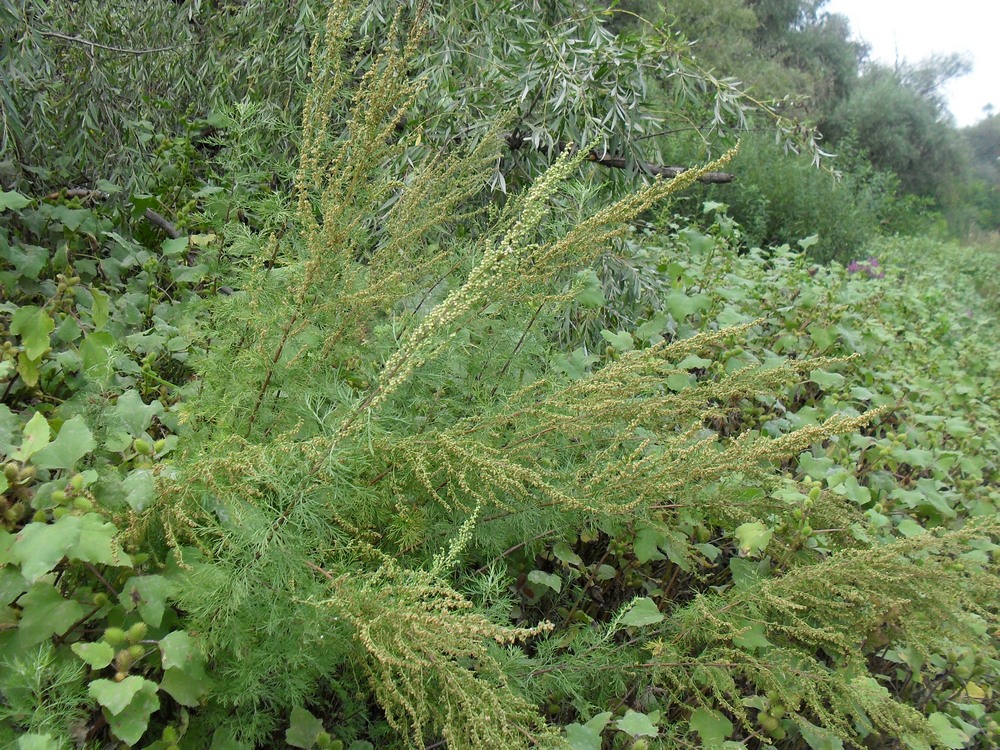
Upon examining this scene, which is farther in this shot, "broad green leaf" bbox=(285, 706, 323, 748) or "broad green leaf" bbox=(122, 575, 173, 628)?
"broad green leaf" bbox=(285, 706, 323, 748)

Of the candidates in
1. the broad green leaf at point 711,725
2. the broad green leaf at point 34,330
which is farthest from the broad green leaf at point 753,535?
the broad green leaf at point 34,330

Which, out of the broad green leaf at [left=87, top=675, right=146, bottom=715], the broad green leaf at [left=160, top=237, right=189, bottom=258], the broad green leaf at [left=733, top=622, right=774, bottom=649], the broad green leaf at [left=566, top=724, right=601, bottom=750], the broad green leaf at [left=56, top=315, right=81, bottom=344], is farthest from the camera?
the broad green leaf at [left=160, top=237, right=189, bottom=258]

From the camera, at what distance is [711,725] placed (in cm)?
161

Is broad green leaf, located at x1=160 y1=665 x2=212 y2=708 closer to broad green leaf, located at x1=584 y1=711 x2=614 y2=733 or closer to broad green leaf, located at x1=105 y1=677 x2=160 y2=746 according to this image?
broad green leaf, located at x1=105 y1=677 x2=160 y2=746


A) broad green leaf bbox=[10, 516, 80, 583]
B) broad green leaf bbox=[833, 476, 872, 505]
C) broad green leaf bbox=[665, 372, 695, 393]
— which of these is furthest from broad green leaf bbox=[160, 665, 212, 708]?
broad green leaf bbox=[833, 476, 872, 505]

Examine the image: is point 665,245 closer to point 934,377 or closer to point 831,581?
point 934,377

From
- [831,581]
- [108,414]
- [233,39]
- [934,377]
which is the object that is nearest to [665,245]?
[934,377]

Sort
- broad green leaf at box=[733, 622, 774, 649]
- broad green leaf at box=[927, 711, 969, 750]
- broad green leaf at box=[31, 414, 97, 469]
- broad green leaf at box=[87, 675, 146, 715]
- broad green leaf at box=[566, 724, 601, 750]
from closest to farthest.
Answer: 1. broad green leaf at box=[87, 675, 146, 715]
2. broad green leaf at box=[31, 414, 97, 469]
3. broad green leaf at box=[566, 724, 601, 750]
4. broad green leaf at box=[733, 622, 774, 649]
5. broad green leaf at box=[927, 711, 969, 750]

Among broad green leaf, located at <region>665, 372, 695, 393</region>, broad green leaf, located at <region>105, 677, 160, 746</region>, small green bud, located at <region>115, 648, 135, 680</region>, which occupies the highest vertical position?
broad green leaf, located at <region>665, 372, 695, 393</region>

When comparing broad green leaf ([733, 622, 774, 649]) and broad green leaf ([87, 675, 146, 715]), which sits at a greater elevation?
broad green leaf ([733, 622, 774, 649])

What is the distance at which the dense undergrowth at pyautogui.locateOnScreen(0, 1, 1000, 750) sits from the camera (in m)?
1.24

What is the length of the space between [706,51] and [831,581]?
14852 mm

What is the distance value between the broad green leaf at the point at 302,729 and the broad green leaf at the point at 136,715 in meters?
0.28

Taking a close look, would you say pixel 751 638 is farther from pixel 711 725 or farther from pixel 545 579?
pixel 545 579
